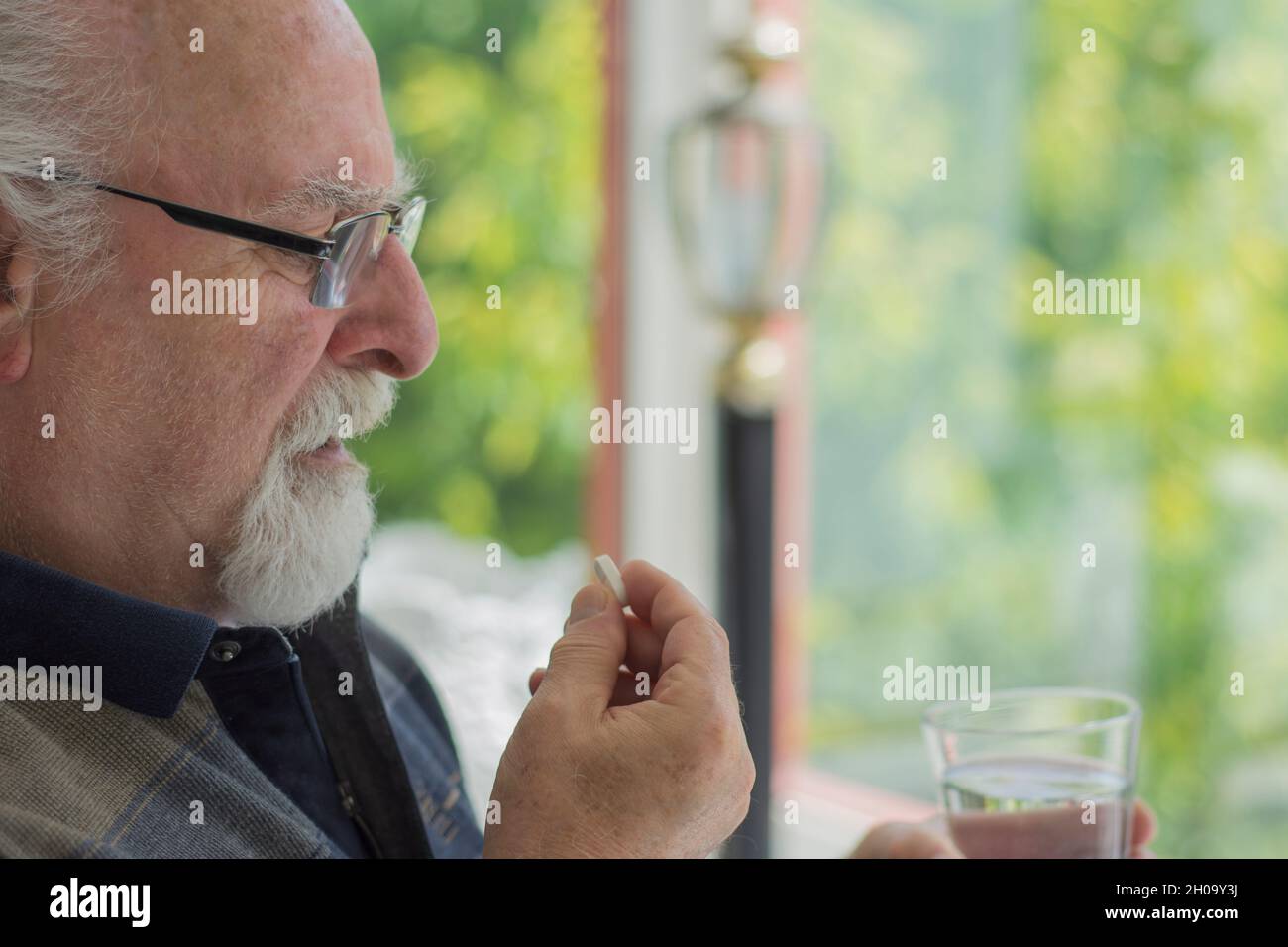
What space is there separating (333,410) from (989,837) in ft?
1.78

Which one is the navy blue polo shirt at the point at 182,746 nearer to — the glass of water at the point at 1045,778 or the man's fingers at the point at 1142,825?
the glass of water at the point at 1045,778

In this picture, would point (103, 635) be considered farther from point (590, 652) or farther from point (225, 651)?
point (590, 652)

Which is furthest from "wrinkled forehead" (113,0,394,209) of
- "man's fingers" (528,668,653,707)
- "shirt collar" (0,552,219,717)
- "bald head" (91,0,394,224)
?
"man's fingers" (528,668,653,707)

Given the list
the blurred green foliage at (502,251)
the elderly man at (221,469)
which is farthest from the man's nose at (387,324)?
the blurred green foliage at (502,251)

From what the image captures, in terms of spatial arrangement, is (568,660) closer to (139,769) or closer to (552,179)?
(139,769)

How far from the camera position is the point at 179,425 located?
90 cm

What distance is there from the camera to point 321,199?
3.00 feet

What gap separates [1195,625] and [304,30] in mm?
1700

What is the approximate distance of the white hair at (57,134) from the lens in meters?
0.86

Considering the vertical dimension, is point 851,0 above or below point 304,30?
above

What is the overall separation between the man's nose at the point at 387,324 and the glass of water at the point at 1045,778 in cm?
45

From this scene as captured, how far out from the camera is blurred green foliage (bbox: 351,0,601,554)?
261 cm

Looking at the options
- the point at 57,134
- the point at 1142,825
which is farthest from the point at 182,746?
the point at 1142,825
